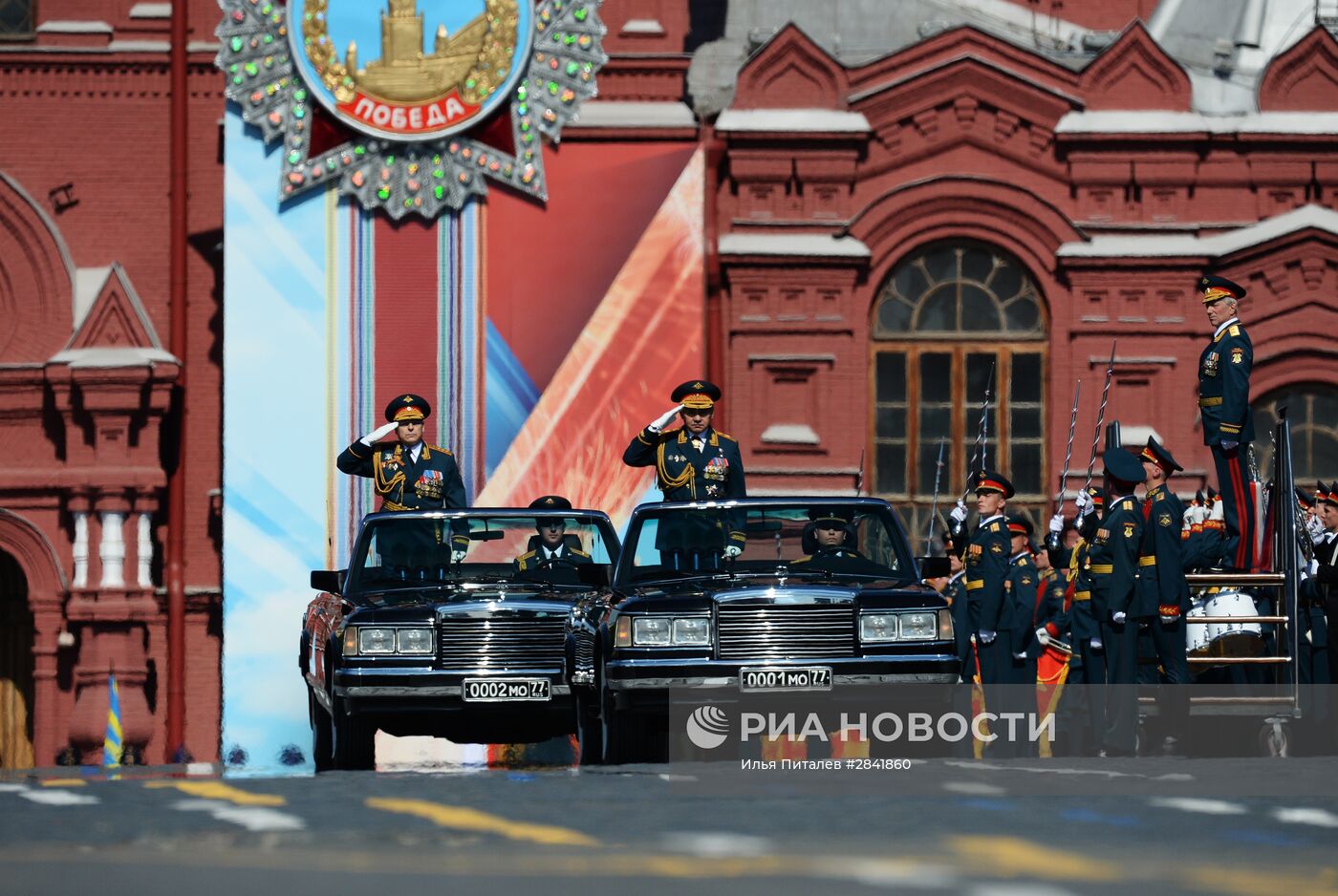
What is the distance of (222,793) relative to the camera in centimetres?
1116

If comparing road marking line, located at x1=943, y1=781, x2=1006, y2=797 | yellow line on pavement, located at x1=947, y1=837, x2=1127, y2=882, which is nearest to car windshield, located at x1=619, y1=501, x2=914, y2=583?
road marking line, located at x1=943, y1=781, x2=1006, y2=797

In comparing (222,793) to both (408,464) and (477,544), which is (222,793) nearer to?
(477,544)

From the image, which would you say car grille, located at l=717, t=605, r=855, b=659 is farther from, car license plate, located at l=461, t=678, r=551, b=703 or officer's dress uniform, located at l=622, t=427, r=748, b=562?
officer's dress uniform, located at l=622, t=427, r=748, b=562

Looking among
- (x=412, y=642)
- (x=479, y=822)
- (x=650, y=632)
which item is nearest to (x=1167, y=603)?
(x=650, y=632)

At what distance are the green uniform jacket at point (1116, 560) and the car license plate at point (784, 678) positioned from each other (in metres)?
2.62

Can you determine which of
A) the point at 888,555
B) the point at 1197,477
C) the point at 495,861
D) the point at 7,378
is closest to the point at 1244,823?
the point at 495,861

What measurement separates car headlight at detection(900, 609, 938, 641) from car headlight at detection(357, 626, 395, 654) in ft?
9.58

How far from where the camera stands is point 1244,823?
941 cm

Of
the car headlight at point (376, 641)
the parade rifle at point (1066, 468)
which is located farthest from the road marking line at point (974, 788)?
the parade rifle at point (1066, 468)

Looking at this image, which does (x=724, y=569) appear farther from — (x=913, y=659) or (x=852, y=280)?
(x=852, y=280)

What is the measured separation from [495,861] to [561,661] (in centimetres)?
499

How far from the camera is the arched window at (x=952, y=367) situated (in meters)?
23.1

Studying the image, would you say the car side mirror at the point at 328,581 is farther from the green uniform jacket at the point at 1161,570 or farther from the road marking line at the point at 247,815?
the green uniform jacket at the point at 1161,570

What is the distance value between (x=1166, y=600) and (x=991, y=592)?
5.18 feet
